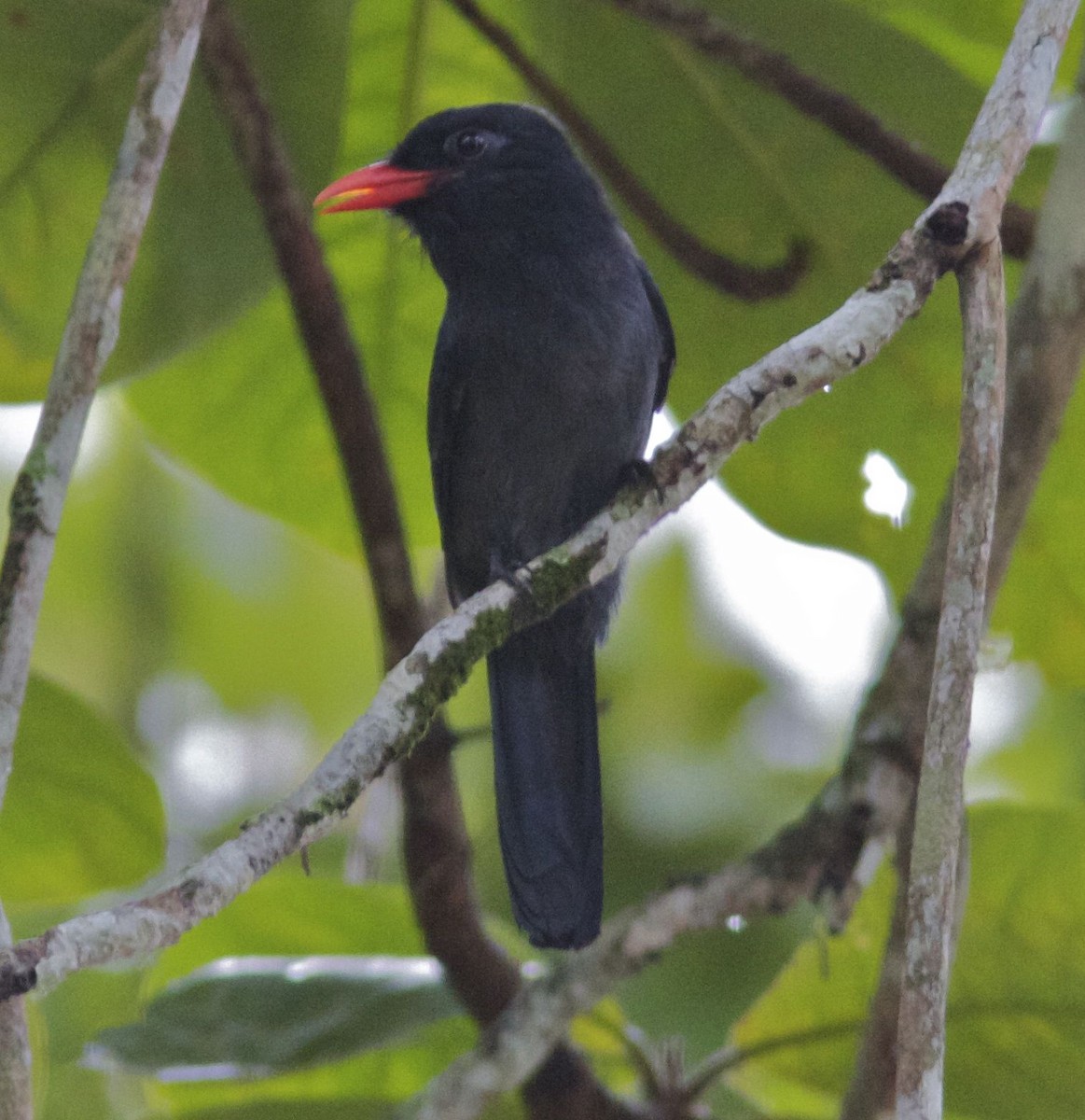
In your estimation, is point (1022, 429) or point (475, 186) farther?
point (475, 186)

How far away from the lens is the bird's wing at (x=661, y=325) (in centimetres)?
343

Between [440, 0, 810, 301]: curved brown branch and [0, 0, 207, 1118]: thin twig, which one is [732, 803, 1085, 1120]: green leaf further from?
[0, 0, 207, 1118]: thin twig

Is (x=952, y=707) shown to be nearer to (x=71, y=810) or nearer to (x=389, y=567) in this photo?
(x=389, y=567)

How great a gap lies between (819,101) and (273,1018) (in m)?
1.87

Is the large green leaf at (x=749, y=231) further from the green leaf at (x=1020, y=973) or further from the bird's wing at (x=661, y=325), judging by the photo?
the green leaf at (x=1020, y=973)

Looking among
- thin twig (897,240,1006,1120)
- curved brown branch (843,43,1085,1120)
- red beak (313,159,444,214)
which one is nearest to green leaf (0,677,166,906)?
red beak (313,159,444,214)

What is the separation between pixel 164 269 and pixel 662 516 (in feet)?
4.92

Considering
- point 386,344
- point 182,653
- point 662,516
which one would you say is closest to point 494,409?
point 386,344

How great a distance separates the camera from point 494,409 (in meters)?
3.33

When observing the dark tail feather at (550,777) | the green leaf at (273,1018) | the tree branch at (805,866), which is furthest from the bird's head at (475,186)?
the green leaf at (273,1018)

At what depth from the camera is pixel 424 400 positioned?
3.81m

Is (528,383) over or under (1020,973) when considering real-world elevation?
over

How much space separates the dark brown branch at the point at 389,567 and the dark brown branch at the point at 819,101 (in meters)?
0.71

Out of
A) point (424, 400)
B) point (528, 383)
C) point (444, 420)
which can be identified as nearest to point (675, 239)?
point (528, 383)
